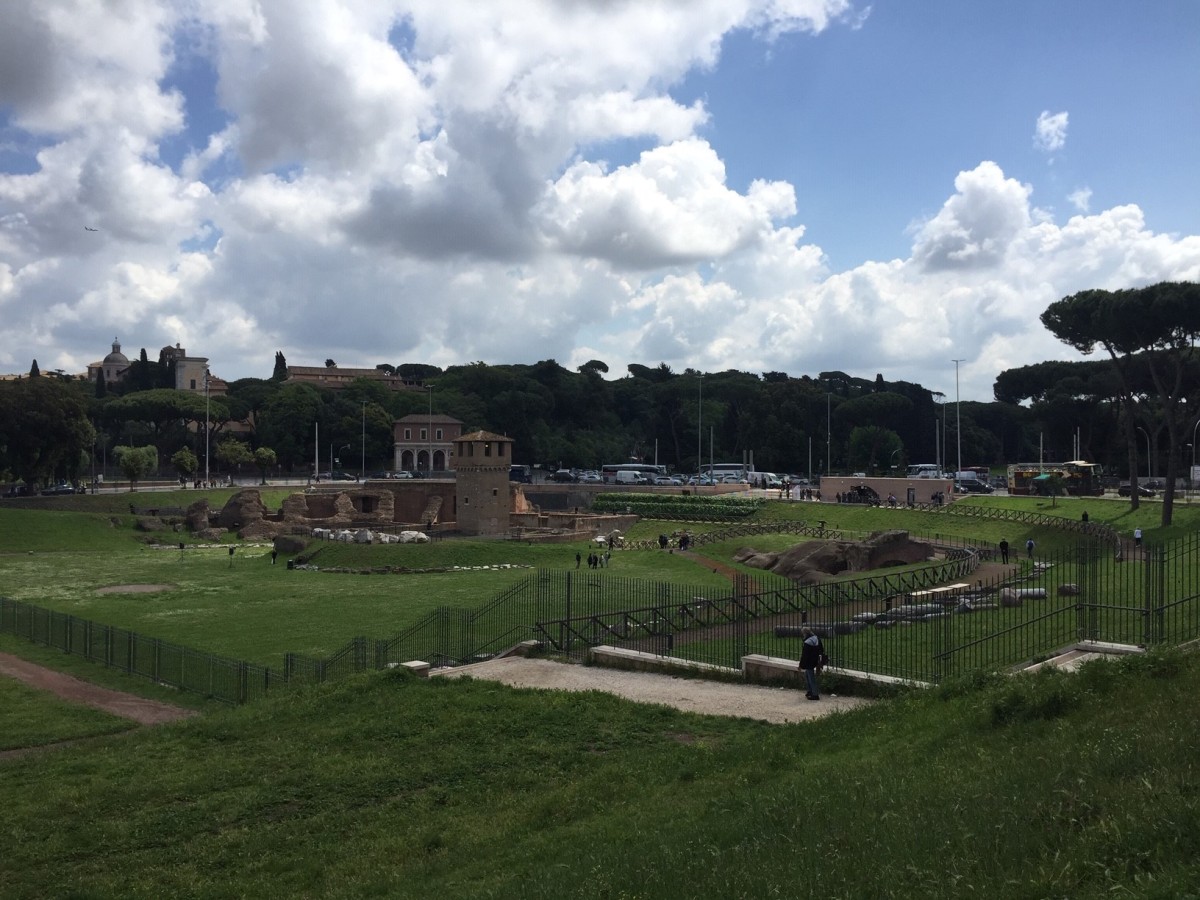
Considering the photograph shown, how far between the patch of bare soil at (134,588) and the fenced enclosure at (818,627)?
7.39m

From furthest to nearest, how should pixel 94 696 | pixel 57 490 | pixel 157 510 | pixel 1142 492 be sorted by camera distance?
1. pixel 57 490
2. pixel 157 510
3. pixel 1142 492
4. pixel 94 696

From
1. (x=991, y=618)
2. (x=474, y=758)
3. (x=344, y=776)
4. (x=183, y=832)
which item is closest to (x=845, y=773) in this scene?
(x=474, y=758)

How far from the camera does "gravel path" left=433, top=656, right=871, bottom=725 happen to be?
48.6ft

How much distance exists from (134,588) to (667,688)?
99.1 ft

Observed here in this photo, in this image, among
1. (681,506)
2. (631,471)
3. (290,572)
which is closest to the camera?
(290,572)

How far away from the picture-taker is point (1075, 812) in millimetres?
7148

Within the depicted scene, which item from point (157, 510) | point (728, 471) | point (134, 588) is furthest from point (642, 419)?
point (134, 588)

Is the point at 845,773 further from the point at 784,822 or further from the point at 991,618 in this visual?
the point at 991,618

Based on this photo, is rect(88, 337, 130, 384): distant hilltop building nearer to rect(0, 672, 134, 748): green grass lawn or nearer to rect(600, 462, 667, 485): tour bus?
rect(600, 462, 667, 485): tour bus

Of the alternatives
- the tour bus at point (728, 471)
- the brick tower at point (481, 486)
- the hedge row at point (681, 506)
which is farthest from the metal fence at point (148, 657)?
the tour bus at point (728, 471)

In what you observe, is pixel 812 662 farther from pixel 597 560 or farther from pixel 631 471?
pixel 631 471

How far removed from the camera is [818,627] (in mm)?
19703

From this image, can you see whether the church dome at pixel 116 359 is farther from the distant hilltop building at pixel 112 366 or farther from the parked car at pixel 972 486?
the parked car at pixel 972 486

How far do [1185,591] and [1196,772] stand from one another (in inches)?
498
